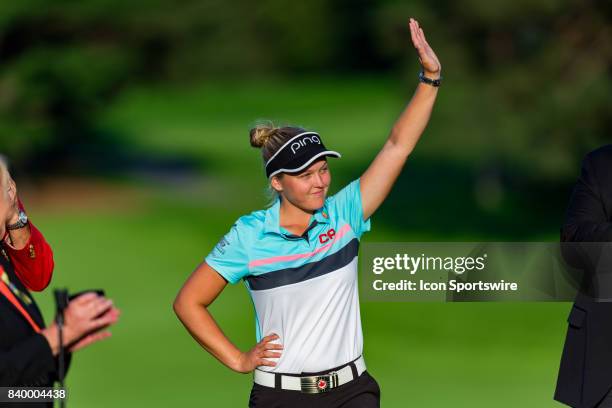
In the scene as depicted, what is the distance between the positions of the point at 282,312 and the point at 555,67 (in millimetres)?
12963

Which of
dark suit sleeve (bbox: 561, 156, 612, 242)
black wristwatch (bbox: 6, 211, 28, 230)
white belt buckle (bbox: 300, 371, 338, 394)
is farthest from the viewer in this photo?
white belt buckle (bbox: 300, 371, 338, 394)

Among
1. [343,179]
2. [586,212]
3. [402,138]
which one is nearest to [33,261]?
[402,138]

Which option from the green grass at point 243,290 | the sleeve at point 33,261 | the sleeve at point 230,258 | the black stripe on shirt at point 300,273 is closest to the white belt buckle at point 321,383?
the black stripe on shirt at point 300,273

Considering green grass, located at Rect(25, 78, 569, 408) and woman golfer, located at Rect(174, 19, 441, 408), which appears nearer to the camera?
woman golfer, located at Rect(174, 19, 441, 408)

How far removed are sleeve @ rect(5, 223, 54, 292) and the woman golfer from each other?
0.58m

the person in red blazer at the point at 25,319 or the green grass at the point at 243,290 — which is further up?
the green grass at the point at 243,290

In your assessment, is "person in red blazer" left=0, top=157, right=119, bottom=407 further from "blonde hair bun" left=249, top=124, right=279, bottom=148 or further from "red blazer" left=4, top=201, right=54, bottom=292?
"blonde hair bun" left=249, top=124, right=279, bottom=148

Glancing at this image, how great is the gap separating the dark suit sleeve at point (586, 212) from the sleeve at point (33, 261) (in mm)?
1997

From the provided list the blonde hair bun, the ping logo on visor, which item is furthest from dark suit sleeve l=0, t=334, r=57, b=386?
the blonde hair bun

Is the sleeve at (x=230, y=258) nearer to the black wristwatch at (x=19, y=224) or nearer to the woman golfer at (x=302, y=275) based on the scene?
the woman golfer at (x=302, y=275)

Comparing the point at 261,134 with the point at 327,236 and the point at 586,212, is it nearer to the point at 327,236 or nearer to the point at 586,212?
the point at 327,236

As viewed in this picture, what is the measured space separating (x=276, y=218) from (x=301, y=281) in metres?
0.29

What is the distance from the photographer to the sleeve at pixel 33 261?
4102mm

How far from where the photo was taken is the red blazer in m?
4.10
